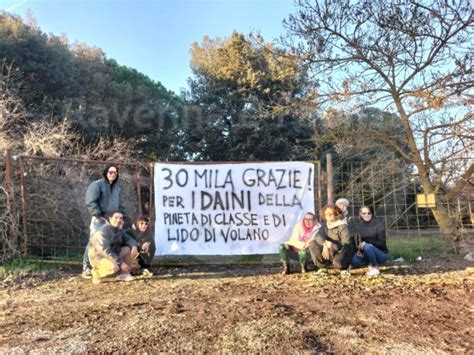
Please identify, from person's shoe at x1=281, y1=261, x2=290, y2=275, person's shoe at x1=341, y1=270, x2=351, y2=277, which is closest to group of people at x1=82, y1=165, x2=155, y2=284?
person's shoe at x1=281, y1=261, x2=290, y2=275

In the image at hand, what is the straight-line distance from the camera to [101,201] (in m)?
5.88

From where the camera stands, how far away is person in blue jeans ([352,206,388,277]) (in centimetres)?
593

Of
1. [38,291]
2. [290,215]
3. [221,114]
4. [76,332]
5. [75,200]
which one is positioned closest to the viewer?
[76,332]

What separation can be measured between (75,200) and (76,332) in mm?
4700

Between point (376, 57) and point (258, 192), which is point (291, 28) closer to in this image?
point (376, 57)

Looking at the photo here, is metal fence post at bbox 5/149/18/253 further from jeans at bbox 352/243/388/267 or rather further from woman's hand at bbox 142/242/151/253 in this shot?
jeans at bbox 352/243/388/267

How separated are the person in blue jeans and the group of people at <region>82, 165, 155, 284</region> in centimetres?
290

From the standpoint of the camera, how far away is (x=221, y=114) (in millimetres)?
21078

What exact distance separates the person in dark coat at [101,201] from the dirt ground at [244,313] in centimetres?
74

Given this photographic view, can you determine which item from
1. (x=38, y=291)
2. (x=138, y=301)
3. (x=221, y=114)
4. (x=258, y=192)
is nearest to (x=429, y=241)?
(x=258, y=192)

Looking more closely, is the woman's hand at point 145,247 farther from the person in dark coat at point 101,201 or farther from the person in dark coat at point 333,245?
the person in dark coat at point 333,245

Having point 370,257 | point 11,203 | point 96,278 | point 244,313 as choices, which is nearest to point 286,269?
point 370,257

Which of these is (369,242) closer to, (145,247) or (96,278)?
(145,247)

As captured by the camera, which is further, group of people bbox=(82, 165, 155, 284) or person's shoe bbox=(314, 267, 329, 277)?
person's shoe bbox=(314, 267, 329, 277)
